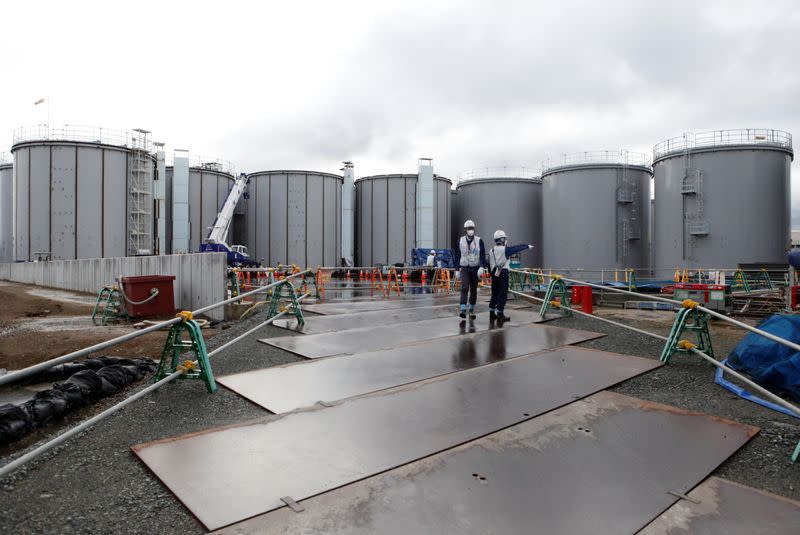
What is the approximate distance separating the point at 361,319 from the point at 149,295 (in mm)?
6008

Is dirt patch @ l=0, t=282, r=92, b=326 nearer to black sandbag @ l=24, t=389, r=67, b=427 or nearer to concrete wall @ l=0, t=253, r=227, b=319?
concrete wall @ l=0, t=253, r=227, b=319

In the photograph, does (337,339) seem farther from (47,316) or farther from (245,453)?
(47,316)

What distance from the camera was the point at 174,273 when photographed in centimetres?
1259

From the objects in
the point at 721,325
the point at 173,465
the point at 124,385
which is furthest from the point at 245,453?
the point at 721,325

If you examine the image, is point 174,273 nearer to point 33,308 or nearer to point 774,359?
point 33,308

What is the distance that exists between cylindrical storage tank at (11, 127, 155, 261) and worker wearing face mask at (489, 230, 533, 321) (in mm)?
26056

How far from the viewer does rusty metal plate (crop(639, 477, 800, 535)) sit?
2.44 metres

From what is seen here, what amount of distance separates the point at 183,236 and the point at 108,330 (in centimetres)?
2230

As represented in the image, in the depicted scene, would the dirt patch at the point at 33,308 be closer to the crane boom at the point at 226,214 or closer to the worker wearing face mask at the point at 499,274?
the worker wearing face mask at the point at 499,274

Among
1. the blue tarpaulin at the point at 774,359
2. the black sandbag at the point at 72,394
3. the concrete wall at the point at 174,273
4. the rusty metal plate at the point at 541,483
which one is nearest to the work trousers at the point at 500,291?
the blue tarpaulin at the point at 774,359

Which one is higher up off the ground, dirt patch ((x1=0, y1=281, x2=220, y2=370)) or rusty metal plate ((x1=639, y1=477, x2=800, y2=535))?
rusty metal plate ((x1=639, y1=477, x2=800, y2=535))

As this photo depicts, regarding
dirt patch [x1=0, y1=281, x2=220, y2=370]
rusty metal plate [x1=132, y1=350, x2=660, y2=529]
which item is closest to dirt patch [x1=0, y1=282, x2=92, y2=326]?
dirt patch [x1=0, y1=281, x2=220, y2=370]

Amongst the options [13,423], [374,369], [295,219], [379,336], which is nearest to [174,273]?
[379,336]

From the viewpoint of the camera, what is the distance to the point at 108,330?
10172 millimetres
